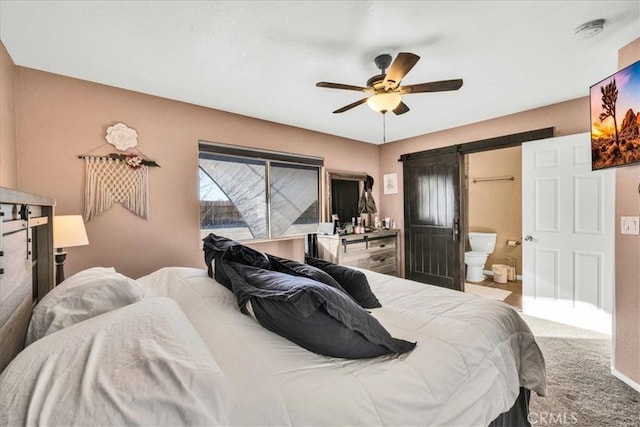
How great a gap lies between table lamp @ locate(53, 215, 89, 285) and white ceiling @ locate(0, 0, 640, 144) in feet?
4.01

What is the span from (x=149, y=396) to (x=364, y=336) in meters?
0.68

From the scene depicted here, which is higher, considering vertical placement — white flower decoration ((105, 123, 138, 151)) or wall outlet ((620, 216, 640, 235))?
white flower decoration ((105, 123, 138, 151))

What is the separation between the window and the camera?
3.12 m

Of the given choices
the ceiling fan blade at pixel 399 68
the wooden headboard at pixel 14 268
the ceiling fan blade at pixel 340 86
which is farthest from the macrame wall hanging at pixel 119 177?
the ceiling fan blade at pixel 399 68

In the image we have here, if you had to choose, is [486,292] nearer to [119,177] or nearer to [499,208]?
[499,208]

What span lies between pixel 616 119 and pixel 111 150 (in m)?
4.14

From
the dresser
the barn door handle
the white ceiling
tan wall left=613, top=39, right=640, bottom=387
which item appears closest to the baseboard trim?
tan wall left=613, top=39, right=640, bottom=387

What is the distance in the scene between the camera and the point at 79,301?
1016 mm

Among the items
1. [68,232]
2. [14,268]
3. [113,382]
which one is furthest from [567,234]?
[68,232]

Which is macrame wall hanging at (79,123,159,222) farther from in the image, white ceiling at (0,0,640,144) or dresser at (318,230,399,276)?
dresser at (318,230,399,276)

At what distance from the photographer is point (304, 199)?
12.9 ft

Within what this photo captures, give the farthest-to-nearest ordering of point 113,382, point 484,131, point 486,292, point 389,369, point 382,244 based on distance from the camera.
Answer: point 382,244, point 486,292, point 484,131, point 389,369, point 113,382

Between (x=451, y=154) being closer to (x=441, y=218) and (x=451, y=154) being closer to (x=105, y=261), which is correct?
(x=441, y=218)

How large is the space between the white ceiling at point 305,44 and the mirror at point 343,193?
1.62 meters
